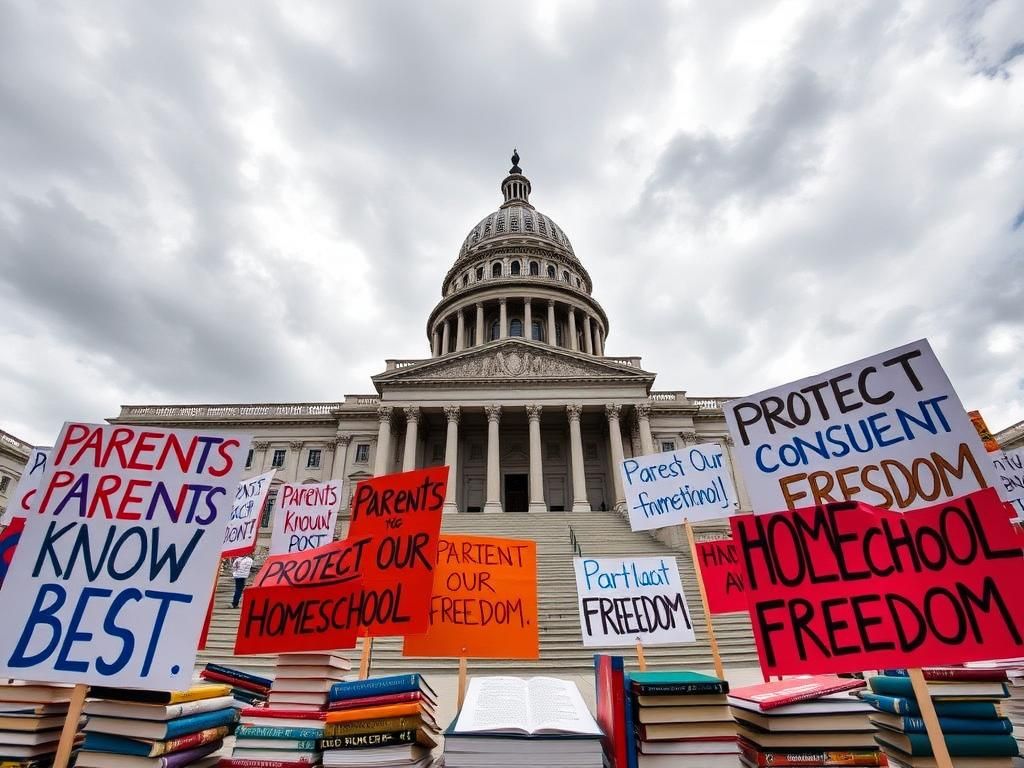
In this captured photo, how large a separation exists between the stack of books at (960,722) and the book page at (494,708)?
233 centimetres

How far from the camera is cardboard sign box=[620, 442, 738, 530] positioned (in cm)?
777

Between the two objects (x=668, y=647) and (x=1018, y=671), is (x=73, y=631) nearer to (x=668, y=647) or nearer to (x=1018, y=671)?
(x=1018, y=671)

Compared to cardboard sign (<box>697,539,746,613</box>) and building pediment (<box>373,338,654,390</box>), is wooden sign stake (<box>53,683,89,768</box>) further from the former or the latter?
building pediment (<box>373,338,654,390</box>)

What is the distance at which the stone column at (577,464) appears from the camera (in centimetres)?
2841

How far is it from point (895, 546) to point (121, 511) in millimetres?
5096

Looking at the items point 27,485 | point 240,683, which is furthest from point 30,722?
point 27,485

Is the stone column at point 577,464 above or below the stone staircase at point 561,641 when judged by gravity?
above

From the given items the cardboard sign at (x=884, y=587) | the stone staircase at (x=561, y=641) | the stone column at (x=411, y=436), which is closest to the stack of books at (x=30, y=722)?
the cardboard sign at (x=884, y=587)

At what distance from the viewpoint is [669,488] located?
8.12 m

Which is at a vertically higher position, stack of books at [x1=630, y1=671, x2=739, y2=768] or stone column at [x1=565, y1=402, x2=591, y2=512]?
stone column at [x1=565, y1=402, x2=591, y2=512]

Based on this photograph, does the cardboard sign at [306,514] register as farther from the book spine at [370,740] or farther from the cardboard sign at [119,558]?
the book spine at [370,740]

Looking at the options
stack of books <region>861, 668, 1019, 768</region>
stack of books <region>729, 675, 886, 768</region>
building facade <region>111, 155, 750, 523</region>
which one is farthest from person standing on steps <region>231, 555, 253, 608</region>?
stack of books <region>861, 668, 1019, 768</region>

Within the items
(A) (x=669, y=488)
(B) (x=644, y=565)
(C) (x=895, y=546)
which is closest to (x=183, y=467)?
(C) (x=895, y=546)

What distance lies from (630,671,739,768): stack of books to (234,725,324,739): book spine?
1960 millimetres
